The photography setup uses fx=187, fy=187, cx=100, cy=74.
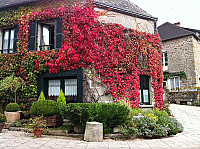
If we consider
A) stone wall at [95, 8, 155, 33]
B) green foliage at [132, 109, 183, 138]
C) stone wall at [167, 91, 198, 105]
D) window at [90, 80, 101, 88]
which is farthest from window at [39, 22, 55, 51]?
stone wall at [167, 91, 198, 105]

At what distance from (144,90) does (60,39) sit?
5043 mm

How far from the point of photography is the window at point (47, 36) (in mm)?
9555

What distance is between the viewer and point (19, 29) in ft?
32.4

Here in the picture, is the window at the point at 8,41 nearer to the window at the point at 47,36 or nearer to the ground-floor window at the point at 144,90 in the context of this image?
the window at the point at 47,36

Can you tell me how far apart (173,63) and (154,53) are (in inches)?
355

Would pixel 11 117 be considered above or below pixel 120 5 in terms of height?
below

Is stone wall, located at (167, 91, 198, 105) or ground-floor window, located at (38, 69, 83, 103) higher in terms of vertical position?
ground-floor window, located at (38, 69, 83, 103)

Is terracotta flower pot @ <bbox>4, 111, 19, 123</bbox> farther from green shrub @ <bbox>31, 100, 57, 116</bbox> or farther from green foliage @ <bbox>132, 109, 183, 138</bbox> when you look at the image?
green foliage @ <bbox>132, 109, 183, 138</bbox>

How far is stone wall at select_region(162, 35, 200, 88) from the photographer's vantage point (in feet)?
54.9

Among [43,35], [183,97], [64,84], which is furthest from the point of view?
[183,97]

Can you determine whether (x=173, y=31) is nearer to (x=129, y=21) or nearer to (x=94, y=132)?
(x=129, y=21)

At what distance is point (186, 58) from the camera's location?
17141 mm

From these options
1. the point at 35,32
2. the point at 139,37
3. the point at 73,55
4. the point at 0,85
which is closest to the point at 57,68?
the point at 73,55

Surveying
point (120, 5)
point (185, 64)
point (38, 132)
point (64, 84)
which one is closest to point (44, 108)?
point (38, 132)
